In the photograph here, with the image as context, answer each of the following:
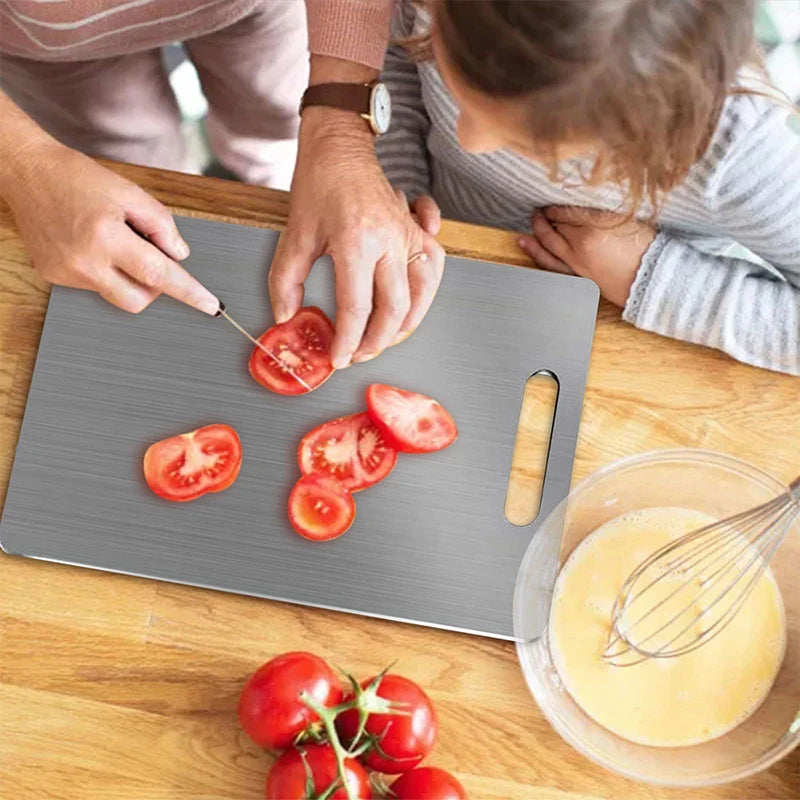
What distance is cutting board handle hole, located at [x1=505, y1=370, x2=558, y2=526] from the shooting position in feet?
3.36

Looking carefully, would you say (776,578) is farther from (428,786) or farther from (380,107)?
(380,107)

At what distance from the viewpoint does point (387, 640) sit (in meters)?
0.99

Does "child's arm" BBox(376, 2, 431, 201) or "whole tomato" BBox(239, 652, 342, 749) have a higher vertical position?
"child's arm" BBox(376, 2, 431, 201)

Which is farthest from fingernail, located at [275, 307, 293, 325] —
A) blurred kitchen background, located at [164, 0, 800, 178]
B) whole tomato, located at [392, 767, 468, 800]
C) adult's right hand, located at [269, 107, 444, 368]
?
blurred kitchen background, located at [164, 0, 800, 178]

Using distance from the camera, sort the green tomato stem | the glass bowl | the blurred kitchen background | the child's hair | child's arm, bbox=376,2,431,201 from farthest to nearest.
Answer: the blurred kitchen background, child's arm, bbox=376,2,431,201, the glass bowl, the green tomato stem, the child's hair

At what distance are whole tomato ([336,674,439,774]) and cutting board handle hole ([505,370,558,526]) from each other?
0.20 m

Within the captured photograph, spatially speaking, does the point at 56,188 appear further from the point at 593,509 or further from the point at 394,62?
the point at 593,509

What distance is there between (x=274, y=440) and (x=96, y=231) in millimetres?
251

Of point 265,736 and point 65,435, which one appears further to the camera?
point 65,435

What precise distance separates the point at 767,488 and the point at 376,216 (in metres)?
0.44

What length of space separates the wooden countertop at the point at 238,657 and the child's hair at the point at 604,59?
1.08 feet

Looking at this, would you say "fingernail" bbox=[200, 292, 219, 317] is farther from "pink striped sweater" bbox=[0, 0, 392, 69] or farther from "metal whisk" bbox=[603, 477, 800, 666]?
"metal whisk" bbox=[603, 477, 800, 666]

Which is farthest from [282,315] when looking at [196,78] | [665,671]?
[196,78]

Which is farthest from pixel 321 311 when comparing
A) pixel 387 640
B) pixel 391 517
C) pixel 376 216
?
pixel 387 640
